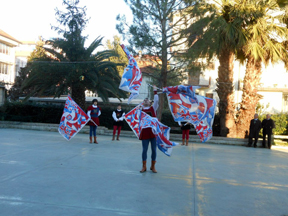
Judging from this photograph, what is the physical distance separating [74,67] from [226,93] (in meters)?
8.80

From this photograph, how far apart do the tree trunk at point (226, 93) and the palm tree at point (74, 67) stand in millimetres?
6353

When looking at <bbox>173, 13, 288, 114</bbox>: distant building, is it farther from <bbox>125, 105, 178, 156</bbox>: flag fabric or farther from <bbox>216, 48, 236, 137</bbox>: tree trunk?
<bbox>125, 105, 178, 156</bbox>: flag fabric

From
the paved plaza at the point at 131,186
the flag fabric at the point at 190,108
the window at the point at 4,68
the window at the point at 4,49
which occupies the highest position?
the window at the point at 4,49

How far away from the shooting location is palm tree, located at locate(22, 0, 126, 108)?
17.0 meters

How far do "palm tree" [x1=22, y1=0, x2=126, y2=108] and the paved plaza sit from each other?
8.59 meters

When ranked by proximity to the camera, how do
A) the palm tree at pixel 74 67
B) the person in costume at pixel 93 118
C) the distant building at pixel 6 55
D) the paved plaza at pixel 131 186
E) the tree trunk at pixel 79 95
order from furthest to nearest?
the distant building at pixel 6 55 < the tree trunk at pixel 79 95 < the palm tree at pixel 74 67 < the person in costume at pixel 93 118 < the paved plaza at pixel 131 186

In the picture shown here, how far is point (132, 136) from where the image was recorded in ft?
52.9

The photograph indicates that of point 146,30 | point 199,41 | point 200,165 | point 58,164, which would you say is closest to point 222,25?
point 199,41

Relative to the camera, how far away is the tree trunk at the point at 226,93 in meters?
15.9

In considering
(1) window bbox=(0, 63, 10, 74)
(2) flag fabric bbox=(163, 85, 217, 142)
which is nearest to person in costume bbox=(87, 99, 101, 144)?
(2) flag fabric bbox=(163, 85, 217, 142)

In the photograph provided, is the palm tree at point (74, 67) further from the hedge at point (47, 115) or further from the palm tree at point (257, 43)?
the palm tree at point (257, 43)

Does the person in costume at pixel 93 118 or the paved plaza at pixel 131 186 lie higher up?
the person in costume at pixel 93 118

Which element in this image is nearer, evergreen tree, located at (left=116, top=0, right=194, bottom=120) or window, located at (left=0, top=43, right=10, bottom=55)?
evergreen tree, located at (left=116, top=0, right=194, bottom=120)

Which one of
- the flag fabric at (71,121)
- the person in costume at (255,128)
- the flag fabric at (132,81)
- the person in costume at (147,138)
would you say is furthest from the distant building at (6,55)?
the person in costume at (147,138)
